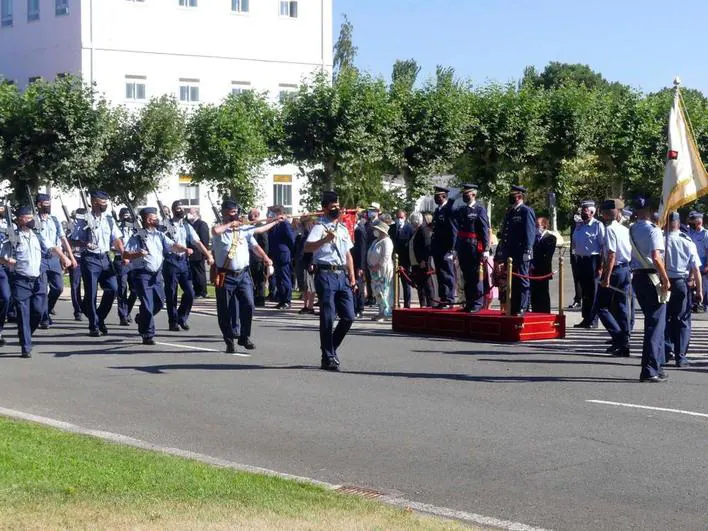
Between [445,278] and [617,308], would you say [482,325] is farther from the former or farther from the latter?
[617,308]

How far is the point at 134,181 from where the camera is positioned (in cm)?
3991

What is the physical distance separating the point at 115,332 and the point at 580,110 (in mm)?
24630

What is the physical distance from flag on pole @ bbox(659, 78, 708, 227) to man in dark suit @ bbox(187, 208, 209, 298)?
1241 cm

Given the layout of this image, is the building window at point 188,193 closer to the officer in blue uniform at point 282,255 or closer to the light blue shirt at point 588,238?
the officer in blue uniform at point 282,255

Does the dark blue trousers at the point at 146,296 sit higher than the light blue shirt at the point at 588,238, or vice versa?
the light blue shirt at the point at 588,238

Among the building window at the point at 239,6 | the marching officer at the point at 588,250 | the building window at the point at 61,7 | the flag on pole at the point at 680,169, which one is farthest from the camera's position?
the building window at the point at 239,6

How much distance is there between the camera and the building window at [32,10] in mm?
52938

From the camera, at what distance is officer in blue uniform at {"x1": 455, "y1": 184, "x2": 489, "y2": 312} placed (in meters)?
18.0

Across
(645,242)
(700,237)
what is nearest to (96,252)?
(645,242)

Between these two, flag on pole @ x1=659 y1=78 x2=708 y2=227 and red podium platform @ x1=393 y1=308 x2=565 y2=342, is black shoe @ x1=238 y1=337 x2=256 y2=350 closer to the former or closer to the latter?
red podium platform @ x1=393 y1=308 x2=565 y2=342

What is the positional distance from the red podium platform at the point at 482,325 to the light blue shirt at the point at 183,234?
3382 mm

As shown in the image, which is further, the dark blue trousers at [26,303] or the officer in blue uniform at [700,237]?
the officer in blue uniform at [700,237]

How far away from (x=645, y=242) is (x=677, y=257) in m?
1.19

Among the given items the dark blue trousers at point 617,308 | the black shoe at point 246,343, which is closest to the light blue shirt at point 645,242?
the dark blue trousers at point 617,308
